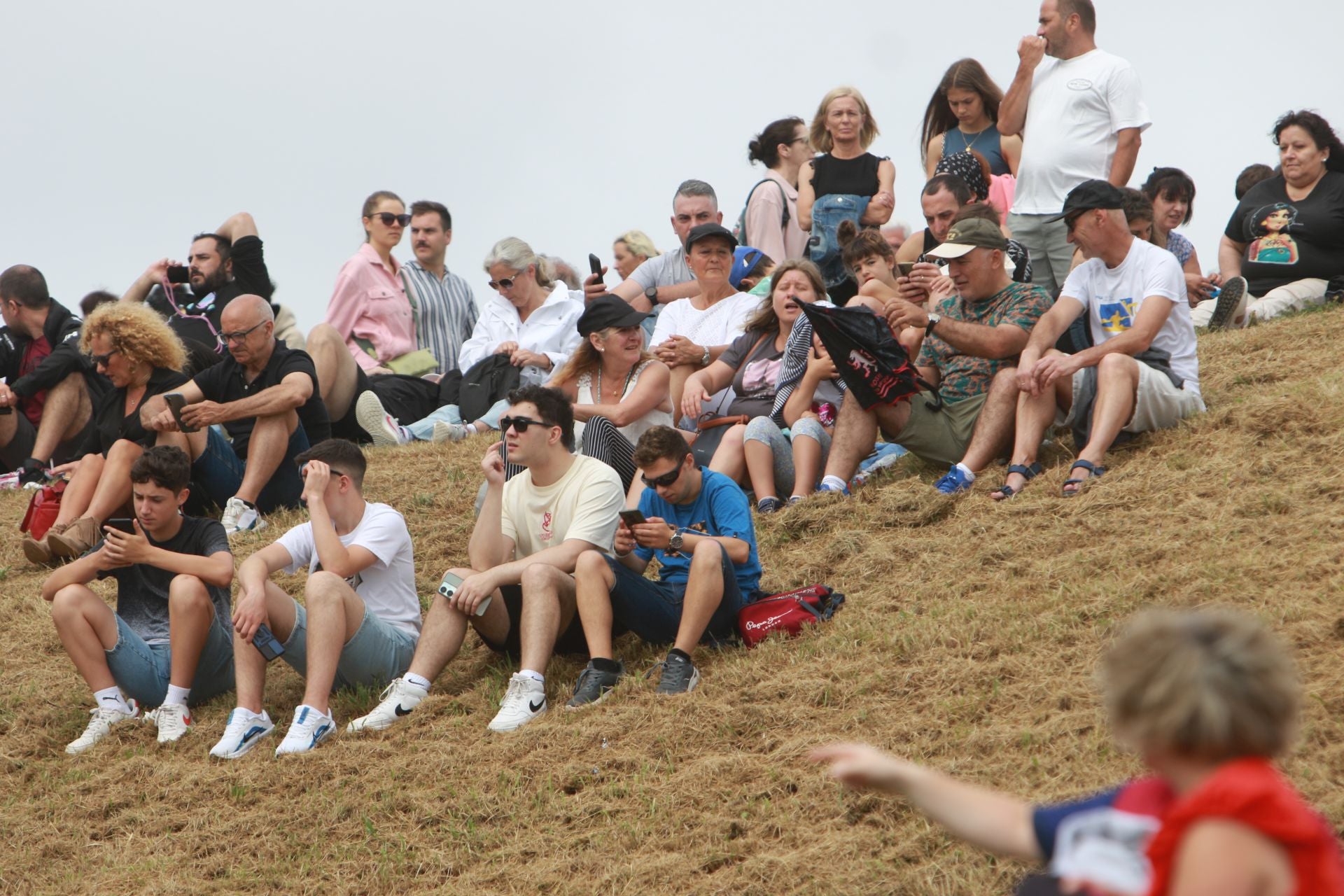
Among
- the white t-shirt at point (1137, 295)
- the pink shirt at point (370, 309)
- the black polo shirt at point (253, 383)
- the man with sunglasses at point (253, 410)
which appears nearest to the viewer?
the white t-shirt at point (1137, 295)

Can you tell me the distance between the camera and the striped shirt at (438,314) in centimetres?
1205

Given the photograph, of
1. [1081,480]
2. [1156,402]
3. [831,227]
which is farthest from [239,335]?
[1156,402]

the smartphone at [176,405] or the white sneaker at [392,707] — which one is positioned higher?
the smartphone at [176,405]

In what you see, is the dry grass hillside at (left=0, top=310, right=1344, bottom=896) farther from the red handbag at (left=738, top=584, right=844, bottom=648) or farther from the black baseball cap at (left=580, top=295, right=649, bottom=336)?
the black baseball cap at (left=580, top=295, right=649, bottom=336)

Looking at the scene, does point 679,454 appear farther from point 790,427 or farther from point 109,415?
point 109,415

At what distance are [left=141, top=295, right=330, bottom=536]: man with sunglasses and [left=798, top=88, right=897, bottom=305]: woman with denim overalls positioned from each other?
4.11 m

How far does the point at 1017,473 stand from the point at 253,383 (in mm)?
4902

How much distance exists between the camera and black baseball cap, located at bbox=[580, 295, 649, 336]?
834cm

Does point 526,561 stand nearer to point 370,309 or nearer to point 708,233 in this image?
point 708,233

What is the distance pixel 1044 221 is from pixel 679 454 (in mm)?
4282

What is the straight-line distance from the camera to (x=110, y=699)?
6.75 metres

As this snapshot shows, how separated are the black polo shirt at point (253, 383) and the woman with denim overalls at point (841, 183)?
4093 millimetres

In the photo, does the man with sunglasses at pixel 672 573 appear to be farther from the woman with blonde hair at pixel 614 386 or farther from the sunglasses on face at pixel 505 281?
the sunglasses on face at pixel 505 281

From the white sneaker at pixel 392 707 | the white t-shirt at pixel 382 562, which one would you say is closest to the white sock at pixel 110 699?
the white t-shirt at pixel 382 562
